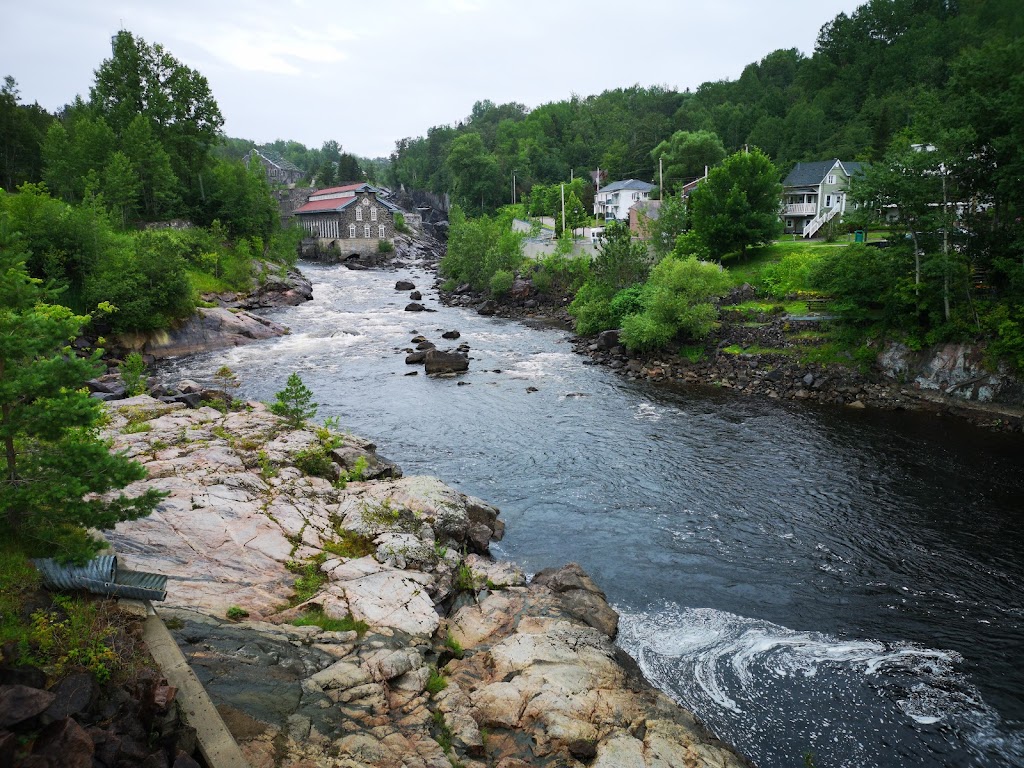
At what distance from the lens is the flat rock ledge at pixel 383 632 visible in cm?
1020

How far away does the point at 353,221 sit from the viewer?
99.9 metres

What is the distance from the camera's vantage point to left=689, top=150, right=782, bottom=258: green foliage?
5038cm

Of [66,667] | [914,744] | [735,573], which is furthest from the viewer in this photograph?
[735,573]

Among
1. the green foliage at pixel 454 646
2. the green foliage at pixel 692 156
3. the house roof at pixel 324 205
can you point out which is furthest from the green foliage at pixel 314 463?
the house roof at pixel 324 205

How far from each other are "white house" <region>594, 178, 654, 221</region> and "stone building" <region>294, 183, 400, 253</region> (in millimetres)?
34685

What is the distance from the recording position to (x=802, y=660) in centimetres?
1463

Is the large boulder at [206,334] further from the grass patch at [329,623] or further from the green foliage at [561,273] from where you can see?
the grass patch at [329,623]

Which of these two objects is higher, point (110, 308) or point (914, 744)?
point (110, 308)

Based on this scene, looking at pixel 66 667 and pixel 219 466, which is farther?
pixel 219 466

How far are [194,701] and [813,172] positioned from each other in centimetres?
7387

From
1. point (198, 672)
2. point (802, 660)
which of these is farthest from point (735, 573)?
point (198, 672)

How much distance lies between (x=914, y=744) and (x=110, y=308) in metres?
39.1

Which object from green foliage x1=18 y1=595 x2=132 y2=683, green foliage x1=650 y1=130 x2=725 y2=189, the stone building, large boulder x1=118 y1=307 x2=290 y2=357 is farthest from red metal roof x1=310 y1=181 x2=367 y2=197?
green foliage x1=18 y1=595 x2=132 y2=683

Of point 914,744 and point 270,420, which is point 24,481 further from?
point 914,744
